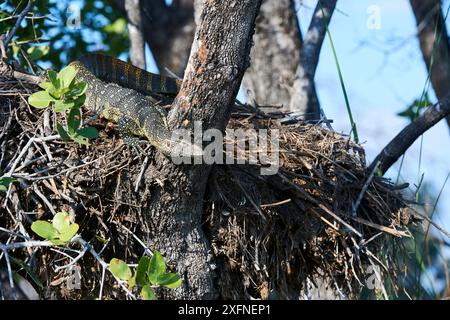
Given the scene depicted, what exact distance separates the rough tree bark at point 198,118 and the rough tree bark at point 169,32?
4080 millimetres

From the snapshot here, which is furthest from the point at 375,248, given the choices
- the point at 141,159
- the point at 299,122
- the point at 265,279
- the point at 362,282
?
the point at 141,159

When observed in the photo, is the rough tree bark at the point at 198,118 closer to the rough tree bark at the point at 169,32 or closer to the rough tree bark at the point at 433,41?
the rough tree bark at the point at 433,41

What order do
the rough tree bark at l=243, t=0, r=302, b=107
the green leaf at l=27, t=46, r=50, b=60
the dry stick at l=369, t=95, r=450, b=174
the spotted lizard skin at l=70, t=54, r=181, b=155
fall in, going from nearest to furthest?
the spotted lizard skin at l=70, t=54, r=181, b=155 < the dry stick at l=369, t=95, r=450, b=174 < the green leaf at l=27, t=46, r=50, b=60 < the rough tree bark at l=243, t=0, r=302, b=107

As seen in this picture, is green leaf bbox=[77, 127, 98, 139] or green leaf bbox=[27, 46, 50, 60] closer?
green leaf bbox=[77, 127, 98, 139]

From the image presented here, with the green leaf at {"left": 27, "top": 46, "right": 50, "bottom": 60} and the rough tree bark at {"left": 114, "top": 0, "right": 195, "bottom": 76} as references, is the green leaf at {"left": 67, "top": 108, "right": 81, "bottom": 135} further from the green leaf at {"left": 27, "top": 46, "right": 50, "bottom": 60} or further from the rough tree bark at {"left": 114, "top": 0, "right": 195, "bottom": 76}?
the rough tree bark at {"left": 114, "top": 0, "right": 195, "bottom": 76}

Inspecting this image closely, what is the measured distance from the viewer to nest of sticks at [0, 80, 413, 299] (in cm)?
504

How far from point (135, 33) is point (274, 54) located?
1.61 m

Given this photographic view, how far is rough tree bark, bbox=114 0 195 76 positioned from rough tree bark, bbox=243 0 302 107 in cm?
104

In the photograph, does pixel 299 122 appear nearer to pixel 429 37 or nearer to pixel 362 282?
pixel 362 282

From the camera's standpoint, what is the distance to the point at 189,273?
208 inches

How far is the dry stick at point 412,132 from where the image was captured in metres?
6.25

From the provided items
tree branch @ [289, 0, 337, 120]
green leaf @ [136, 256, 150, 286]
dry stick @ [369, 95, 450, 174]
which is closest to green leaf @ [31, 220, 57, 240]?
green leaf @ [136, 256, 150, 286]

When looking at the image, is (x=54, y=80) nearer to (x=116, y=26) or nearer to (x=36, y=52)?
(x=36, y=52)

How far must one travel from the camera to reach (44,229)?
4.11m
